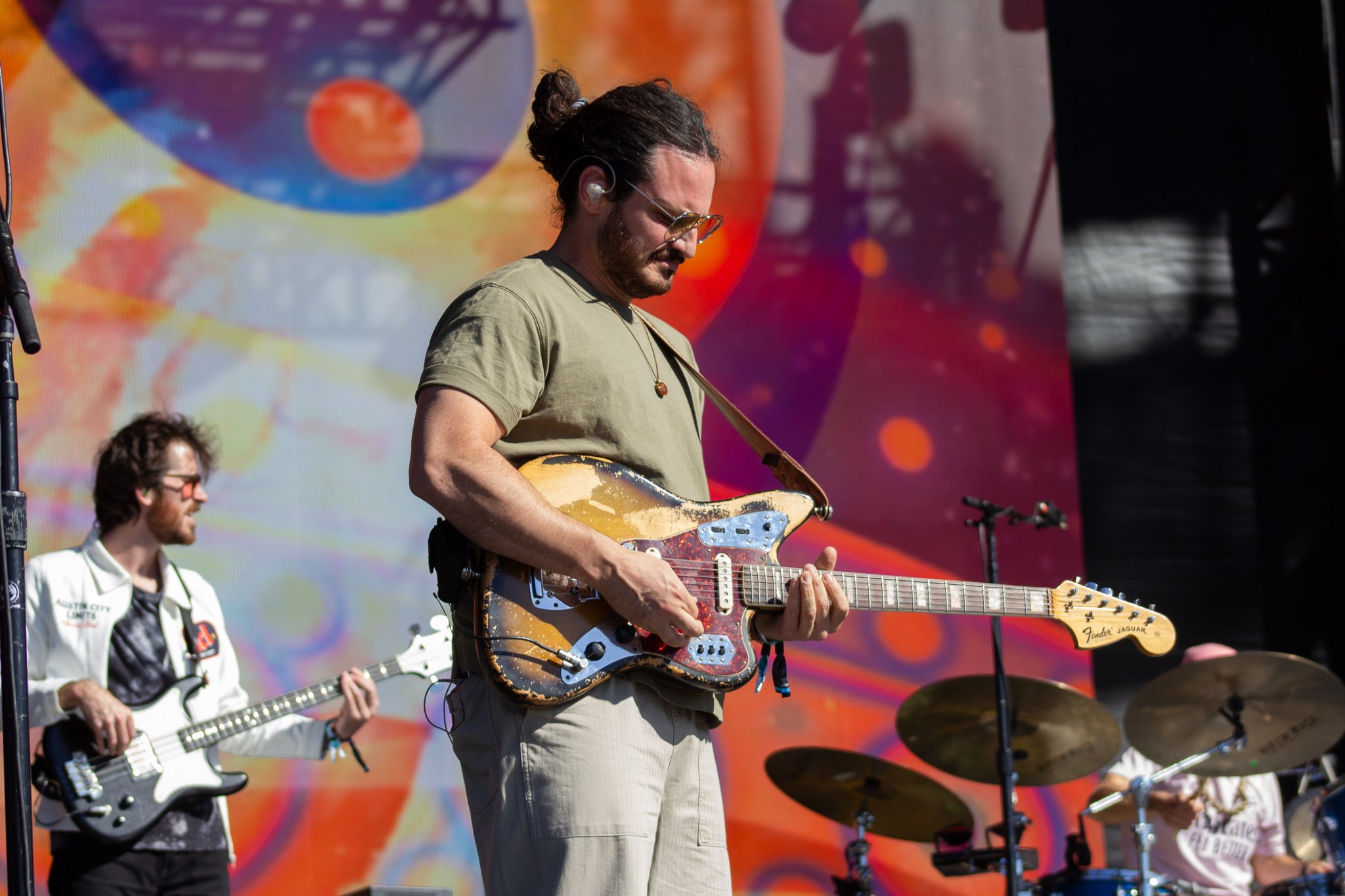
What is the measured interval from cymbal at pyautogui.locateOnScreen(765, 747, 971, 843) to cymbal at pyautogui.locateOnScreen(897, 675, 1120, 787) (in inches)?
5.0

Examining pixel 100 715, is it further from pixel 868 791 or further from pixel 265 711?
pixel 868 791

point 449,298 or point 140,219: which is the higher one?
point 140,219

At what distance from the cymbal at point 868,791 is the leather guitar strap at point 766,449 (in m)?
1.75

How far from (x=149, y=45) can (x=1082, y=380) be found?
4.38 m

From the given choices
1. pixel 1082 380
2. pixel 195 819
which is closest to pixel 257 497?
pixel 195 819

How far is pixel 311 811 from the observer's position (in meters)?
5.20

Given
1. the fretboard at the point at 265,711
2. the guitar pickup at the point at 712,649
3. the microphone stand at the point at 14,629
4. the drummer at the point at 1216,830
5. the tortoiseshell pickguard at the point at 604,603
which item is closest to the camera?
the microphone stand at the point at 14,629

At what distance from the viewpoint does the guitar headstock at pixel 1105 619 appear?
322 cm

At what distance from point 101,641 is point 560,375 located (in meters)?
A: 2.36

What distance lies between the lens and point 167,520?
174 inches

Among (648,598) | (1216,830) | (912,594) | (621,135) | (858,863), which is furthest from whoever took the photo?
(1216,830)

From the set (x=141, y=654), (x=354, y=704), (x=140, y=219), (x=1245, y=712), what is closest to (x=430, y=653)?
(x=354, y=704)

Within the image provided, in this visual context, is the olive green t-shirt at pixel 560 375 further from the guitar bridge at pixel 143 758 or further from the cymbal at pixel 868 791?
the cymbal at pixel 868 791

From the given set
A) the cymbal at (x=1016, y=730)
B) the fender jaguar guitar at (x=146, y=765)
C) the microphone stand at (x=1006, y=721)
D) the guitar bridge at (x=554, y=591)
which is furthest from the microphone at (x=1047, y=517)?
the fender jaguar guitar at (x=146, y=765)
